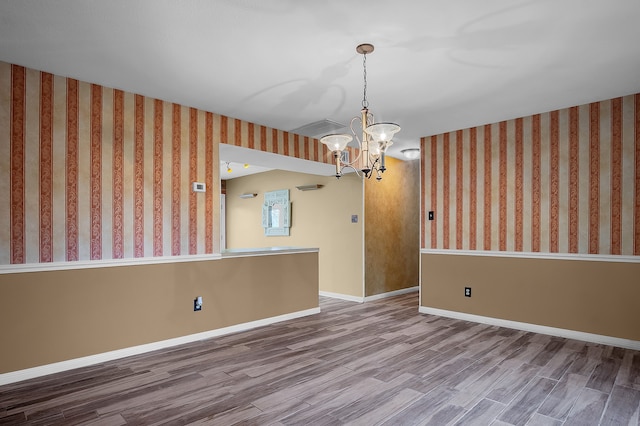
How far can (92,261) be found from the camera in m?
3.20

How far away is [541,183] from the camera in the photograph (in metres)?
4.16

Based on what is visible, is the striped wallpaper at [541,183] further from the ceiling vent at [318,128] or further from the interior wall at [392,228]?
the ceiling vent at [318,128]

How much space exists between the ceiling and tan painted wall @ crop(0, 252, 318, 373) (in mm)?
1731

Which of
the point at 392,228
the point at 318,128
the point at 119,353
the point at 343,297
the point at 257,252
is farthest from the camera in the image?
the point at 392,228

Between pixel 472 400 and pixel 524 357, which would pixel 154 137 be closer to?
pixel 472 400

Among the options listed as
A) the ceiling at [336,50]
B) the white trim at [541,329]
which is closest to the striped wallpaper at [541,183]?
the ceiling at [336,50]

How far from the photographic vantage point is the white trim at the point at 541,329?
3.62m

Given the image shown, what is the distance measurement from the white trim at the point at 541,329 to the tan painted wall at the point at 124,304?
2.13 meters

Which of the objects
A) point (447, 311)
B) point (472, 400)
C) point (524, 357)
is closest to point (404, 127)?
point (447, 311)

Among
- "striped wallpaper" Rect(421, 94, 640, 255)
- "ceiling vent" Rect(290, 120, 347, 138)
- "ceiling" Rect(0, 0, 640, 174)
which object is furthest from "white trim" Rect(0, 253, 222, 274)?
"striped wallpaper" Rect(421, 94, 640, 255)

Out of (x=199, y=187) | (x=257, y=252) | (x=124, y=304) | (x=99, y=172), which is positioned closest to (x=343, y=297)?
(x=257, y=252)

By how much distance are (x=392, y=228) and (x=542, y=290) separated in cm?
277

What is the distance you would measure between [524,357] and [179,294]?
3.35 metres

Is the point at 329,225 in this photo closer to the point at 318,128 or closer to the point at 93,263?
the point at 318,128
